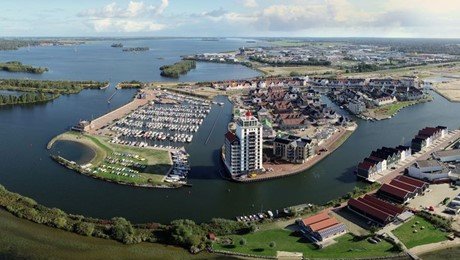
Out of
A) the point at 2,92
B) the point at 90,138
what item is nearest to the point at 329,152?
the point at 90,138

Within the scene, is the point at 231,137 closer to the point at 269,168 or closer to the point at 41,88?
the point at 269,168

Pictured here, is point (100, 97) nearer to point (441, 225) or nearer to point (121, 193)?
point (121, 193)

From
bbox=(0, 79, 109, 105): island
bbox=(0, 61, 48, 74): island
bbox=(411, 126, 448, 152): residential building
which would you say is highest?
bbox=(0, 61, 48, 74): island

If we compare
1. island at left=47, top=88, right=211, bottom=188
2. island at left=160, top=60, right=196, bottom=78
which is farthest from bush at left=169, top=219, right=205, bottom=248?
island at left=160, top=60, right=196, bottom=78

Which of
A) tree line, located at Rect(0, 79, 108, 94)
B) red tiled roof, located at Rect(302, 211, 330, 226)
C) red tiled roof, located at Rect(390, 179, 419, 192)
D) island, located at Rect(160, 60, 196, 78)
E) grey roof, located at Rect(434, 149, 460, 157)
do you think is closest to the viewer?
red tiled roof, located at Rect(302, 211, 330, 226)

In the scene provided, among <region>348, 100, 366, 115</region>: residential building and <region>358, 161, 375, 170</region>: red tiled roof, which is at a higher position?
<region>348, 100, 366, 115</region>: residential building

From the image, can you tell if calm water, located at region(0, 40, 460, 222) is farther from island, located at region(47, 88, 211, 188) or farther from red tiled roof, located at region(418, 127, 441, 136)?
red tiled roof, located at region(418, 127, 441, 136)

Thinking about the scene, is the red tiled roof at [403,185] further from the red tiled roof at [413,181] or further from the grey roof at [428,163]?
the grey roof at [428,163]

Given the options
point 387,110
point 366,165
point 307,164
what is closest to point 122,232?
point 307,164
